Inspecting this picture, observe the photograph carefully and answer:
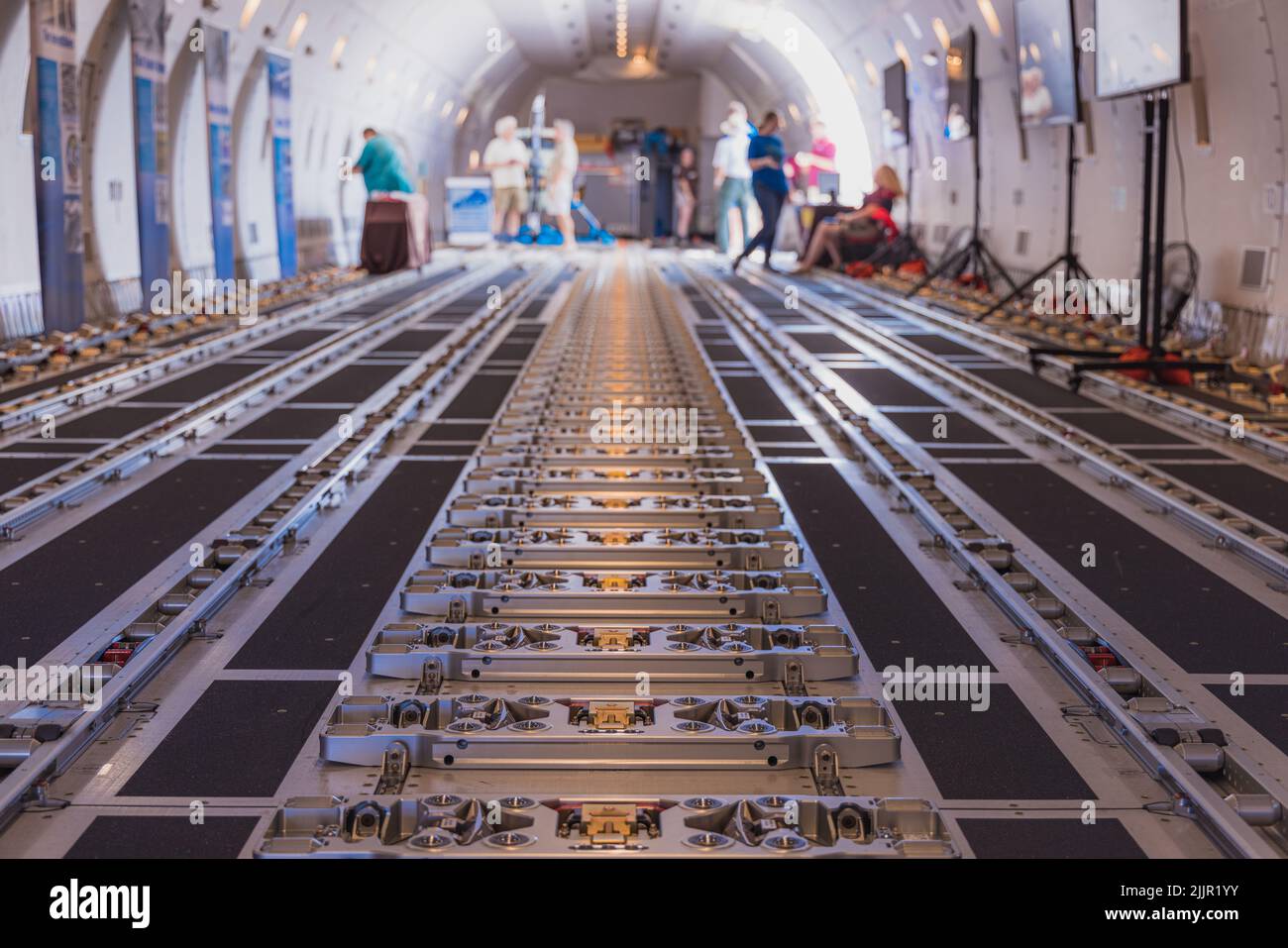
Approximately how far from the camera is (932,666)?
4.77 metres

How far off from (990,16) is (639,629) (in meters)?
16.6


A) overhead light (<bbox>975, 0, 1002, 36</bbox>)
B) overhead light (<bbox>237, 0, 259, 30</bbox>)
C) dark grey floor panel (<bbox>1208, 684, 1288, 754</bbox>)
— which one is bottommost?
dark grey floor panel (<bbox>1208, 684, 1288, 754</bbox>)

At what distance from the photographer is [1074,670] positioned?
15.2 ft

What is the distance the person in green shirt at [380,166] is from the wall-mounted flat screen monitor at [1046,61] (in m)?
10.7

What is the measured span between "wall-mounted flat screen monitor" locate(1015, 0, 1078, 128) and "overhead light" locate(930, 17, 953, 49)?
5.01 metres

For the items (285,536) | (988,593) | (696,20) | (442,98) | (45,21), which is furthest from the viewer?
(442,98)

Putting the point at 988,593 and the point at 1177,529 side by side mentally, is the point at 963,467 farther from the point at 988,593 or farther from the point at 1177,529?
the point at 988,593

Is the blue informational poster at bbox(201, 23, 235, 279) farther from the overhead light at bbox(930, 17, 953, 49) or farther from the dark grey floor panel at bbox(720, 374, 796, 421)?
the overhead light at bbox(930, 17, 953, 49)

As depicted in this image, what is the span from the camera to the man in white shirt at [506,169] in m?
36.1

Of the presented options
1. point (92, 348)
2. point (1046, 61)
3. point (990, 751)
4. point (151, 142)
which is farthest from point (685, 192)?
point (990, 751)

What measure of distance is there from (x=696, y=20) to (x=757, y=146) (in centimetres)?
1223

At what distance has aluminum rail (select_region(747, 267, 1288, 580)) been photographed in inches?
251

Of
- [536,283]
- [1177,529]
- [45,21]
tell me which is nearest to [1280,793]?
[1177,529]

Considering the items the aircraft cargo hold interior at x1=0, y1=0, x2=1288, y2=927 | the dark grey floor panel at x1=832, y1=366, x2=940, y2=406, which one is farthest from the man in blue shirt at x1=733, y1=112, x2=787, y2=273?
the dark grey floor panel at x1=832, y1=366, x2=940, y2=406
